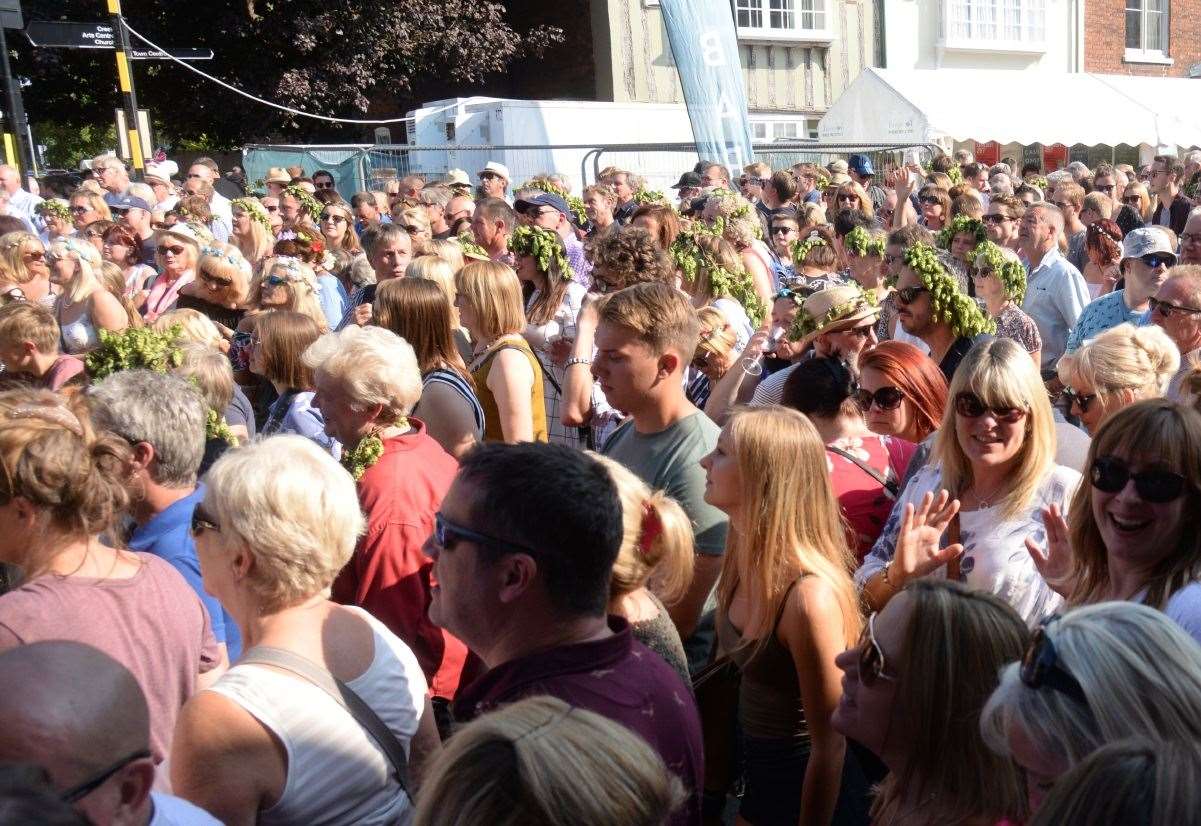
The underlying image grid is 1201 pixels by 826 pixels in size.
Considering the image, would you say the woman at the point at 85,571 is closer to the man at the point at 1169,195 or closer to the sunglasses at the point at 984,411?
the sunglasses at the point at 984,411

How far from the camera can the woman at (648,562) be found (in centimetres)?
281

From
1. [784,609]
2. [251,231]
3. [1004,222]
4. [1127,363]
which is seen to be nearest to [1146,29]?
[1004,222]

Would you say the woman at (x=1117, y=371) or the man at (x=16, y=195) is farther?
the man at (x=16, y=195)

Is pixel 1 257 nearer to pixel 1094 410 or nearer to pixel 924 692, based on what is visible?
pixel 1094 410

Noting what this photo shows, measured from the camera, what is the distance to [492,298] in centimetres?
500

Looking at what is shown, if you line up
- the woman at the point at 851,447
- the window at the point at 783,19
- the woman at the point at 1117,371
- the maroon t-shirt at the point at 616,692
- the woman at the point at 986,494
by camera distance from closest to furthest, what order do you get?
the maroon t-shirt at the point at 616,692, the woman at the point at 986,494, the woman at the point at 851,447, the woman at the point at 1117,371, the window at the point at 783,19

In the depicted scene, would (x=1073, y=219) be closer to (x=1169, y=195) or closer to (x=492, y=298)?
(x=1169, y=195)

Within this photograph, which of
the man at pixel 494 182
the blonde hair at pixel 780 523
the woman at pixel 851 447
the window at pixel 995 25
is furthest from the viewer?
the window at pixel 995 25

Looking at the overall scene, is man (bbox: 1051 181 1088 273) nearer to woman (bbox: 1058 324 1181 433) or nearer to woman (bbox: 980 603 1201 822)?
woman (bbox: 1058 324 1181 433)

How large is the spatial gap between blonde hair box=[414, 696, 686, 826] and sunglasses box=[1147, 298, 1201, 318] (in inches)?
157

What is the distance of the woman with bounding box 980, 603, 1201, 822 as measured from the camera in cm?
183

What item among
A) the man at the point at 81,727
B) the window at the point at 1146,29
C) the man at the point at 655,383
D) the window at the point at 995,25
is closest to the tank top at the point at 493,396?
the man at the point at 655,383

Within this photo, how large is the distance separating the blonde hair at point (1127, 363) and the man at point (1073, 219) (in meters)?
5.04

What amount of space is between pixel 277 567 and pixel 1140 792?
178 centimetres
